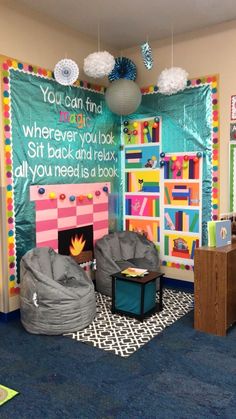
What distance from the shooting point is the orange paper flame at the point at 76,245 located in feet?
13.1

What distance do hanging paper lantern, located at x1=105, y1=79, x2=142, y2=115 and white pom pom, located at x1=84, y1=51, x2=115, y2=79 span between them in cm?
20

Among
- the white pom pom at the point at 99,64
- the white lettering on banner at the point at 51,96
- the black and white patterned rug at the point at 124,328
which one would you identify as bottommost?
the black and white patterned rug at the point at 124,328

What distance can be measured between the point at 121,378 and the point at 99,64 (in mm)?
2762

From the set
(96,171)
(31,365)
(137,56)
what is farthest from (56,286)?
(137,56)

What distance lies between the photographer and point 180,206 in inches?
165

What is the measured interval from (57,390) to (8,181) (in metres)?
1.79

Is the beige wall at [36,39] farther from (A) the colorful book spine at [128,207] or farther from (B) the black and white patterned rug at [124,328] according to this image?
(B) the black and white patterned rug at [124,328]

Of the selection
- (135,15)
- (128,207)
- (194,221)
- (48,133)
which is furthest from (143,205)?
(135,15)

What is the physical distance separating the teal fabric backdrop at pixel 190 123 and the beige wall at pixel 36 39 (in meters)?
0.93

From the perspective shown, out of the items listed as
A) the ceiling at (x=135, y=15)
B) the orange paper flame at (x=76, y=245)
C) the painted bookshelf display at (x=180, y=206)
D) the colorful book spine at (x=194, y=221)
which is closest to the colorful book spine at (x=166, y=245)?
the painted bookshelf display at (x=180, y=206)

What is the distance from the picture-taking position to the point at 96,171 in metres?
4.27

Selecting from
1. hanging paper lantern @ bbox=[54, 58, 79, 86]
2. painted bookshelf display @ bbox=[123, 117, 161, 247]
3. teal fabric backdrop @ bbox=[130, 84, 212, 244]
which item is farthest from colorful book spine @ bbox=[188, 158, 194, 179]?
hanging paper lantern @ bbox=[54, 58, 79, 86]

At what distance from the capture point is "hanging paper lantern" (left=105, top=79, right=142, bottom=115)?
374 cm

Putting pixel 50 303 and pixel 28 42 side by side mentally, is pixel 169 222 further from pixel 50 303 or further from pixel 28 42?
pixel 28 42
